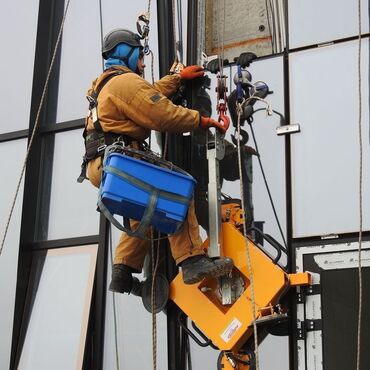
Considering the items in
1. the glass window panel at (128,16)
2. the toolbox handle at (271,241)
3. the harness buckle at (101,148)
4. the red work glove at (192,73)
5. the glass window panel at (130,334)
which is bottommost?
the glass window panel at (130,334)

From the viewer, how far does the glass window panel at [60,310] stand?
463cm

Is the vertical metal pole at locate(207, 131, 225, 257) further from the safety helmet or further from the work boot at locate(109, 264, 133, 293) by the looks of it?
the safety helmet

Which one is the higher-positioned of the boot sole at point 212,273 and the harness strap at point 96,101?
the harness strap at point 96,101

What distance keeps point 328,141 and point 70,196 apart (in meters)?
1.91

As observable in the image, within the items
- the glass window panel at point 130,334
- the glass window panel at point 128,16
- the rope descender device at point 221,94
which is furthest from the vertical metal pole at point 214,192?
the glass window panel at point 128,16

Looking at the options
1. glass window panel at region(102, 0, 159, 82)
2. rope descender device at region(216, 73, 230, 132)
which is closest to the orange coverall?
rope descender device at region(216, 73, 230, 132)

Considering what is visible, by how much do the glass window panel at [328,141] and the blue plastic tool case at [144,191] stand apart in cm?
89

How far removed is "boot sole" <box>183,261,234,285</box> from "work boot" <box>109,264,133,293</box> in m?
0.44

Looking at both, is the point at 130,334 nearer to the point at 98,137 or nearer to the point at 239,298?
the point at 239,298

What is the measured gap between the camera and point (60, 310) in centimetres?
476

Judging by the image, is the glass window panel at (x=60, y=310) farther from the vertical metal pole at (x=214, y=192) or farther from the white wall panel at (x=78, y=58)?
the vertical metal pole at (x=214, y=192)

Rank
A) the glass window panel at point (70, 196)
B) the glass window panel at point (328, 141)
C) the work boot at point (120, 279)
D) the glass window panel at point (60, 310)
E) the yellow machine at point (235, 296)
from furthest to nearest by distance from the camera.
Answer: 1. the glass window panel at point (70, 196)
2. the glass window panel at point (60, 310)
3. the glass window panel at point (328, 141)
4. the work boot at point (120, 279)
5. the yellow machine at point (235, 296)

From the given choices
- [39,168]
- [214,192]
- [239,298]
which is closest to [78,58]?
[39,168]

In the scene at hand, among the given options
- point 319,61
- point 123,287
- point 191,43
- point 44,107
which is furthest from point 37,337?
point 319,61
